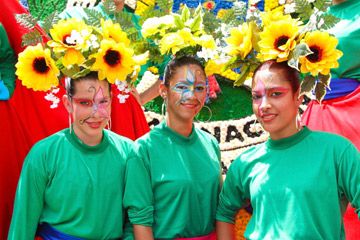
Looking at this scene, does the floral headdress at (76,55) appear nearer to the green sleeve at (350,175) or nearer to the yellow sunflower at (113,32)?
the yellow sunflower at (113,32)

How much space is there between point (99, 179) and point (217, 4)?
3360 mm

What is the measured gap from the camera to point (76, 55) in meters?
2.74

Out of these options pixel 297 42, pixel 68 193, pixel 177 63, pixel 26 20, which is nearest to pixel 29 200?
pixel 68 193

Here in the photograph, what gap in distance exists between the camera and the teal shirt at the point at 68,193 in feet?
8.92

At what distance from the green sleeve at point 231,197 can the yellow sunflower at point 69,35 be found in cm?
89

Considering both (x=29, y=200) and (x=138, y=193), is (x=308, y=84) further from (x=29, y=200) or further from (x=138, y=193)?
(x=29, y=200)

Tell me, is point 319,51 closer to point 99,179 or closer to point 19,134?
point 99,179

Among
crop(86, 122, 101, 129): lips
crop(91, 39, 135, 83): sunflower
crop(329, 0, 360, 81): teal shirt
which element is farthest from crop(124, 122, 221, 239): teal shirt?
crop(329, 0, 360, 81): teal shirt

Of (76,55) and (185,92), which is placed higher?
(76,55)

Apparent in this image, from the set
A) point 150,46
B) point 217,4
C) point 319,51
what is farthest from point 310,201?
point 217,4

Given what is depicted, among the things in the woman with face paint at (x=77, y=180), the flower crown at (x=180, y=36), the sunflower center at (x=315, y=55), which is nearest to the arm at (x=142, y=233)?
the woman with face paint at (x=77, y=180)

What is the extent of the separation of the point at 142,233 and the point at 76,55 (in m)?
0.86

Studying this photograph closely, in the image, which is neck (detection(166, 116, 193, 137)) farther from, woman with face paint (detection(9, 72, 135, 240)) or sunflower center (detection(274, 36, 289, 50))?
sunflower center (detection(274, 36, 289, 50))

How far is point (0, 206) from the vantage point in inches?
119
